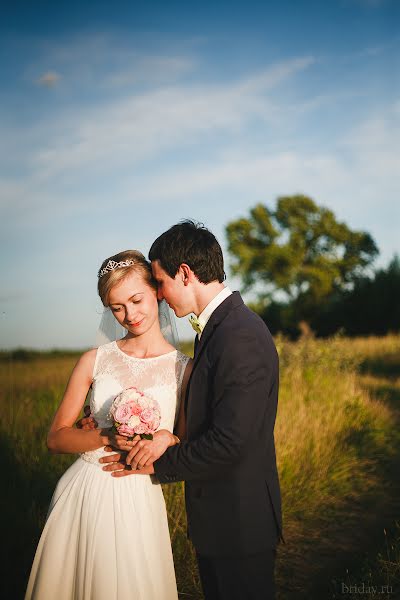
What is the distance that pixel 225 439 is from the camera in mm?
2596

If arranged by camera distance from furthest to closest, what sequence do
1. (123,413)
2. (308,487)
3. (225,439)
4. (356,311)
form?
(356,311)
(308,487)
(123,413)
(225,439)

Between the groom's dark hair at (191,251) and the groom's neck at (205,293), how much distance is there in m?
0.03

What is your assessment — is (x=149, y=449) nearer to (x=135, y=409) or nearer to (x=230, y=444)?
(x=135, y=409)

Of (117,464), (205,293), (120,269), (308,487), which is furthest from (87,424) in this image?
(308,487)

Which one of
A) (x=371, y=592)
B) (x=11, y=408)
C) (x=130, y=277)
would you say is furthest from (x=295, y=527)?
(x=130, y=277)

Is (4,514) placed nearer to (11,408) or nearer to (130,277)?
(11,408)

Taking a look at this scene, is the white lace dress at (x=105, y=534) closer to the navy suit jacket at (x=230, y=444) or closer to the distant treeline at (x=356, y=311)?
the navy suit jacket at (x=230, y=444)

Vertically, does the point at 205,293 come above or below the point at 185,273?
below

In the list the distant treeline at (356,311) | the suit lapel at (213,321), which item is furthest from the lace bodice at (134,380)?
the distant treeline at (356,311)

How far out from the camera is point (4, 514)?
4664 millimetres

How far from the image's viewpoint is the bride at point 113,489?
2912 mm

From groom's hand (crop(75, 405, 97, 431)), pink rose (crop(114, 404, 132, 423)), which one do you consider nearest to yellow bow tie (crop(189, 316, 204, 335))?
pink rose (crop(114, 404, 132, 423))

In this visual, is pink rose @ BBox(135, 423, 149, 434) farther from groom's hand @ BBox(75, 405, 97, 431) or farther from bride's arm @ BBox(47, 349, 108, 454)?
groom's hand @ BBox(75, 405, 97, 431)

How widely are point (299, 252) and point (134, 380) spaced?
41907mm
